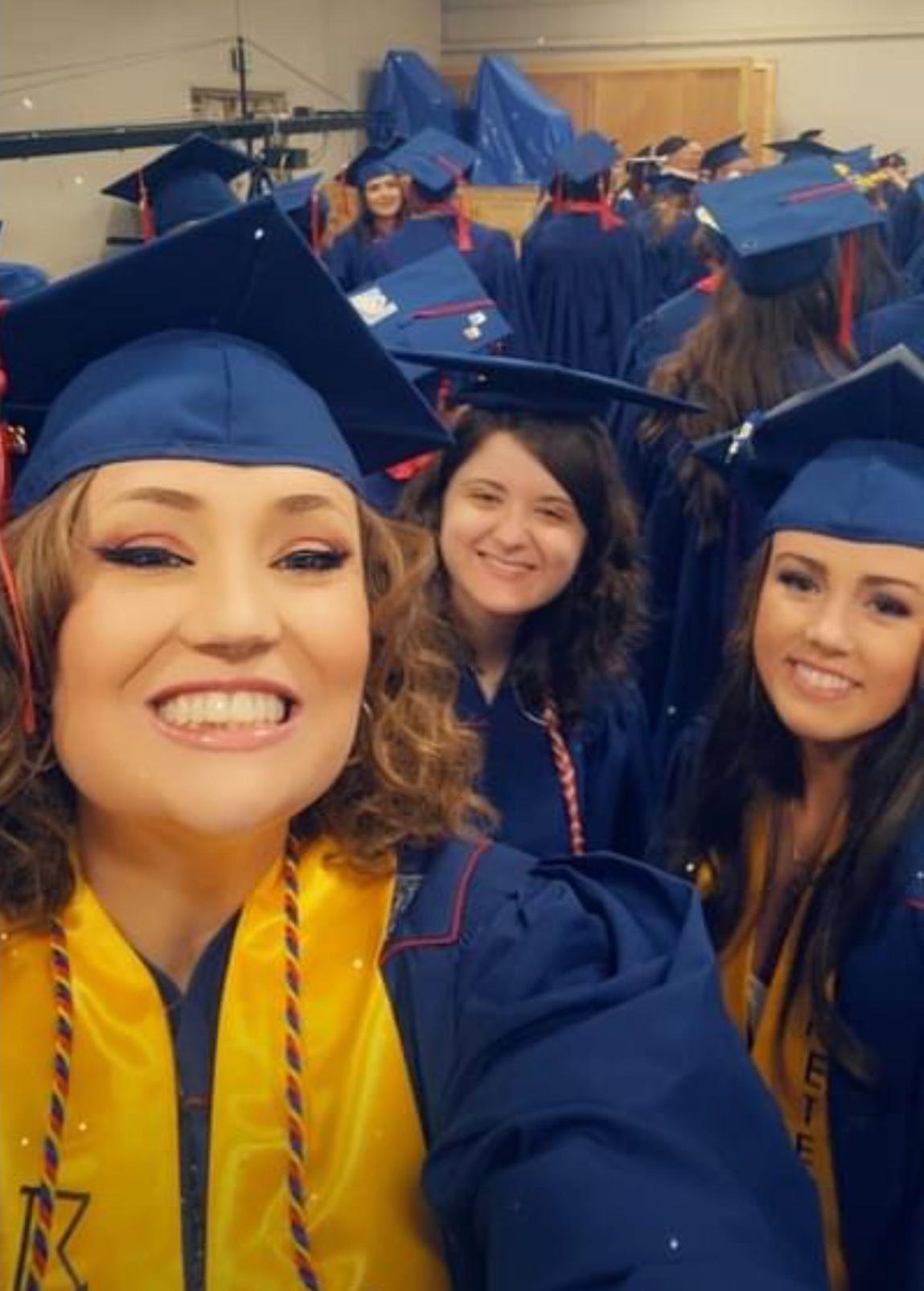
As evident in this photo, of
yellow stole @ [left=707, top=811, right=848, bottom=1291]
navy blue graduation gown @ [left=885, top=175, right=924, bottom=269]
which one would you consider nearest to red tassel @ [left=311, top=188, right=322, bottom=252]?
navy blue graduation gown @ [left=885, top=175, right=924, bottom=269]

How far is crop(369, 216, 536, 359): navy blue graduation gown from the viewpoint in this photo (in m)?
5.85

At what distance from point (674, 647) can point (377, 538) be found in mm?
1861

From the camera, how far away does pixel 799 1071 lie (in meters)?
1.58

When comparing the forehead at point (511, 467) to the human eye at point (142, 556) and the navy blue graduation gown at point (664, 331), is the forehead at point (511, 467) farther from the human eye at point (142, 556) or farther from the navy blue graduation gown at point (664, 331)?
the navy blue graduation gown at point (664, 331)

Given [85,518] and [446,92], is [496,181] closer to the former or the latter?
[446,92]

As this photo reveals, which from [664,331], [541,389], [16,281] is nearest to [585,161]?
[664,331]

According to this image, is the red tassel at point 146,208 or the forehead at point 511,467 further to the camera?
the red tassel at point 146,208

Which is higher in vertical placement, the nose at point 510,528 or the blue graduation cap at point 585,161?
the blue graduation cap at point 585,161

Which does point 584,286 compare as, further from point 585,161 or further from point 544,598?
point 544,598

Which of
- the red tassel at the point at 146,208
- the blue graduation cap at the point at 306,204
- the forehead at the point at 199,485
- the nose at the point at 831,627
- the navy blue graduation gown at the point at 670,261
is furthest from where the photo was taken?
the navy blue graduation gown at the point at 670,261

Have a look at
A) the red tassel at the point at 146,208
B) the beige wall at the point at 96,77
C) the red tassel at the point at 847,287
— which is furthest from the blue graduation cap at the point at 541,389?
the beige wall at the point at 96,77

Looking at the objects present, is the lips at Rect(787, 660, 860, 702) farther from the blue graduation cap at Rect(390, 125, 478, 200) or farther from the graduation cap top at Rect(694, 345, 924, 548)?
the blue graduation cap at Rect(390, 125, 478, 200)

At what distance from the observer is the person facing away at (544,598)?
2.12 meters

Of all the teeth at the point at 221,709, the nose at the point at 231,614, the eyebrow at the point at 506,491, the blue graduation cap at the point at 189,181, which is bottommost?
the eyebrow at the point at 506,491
